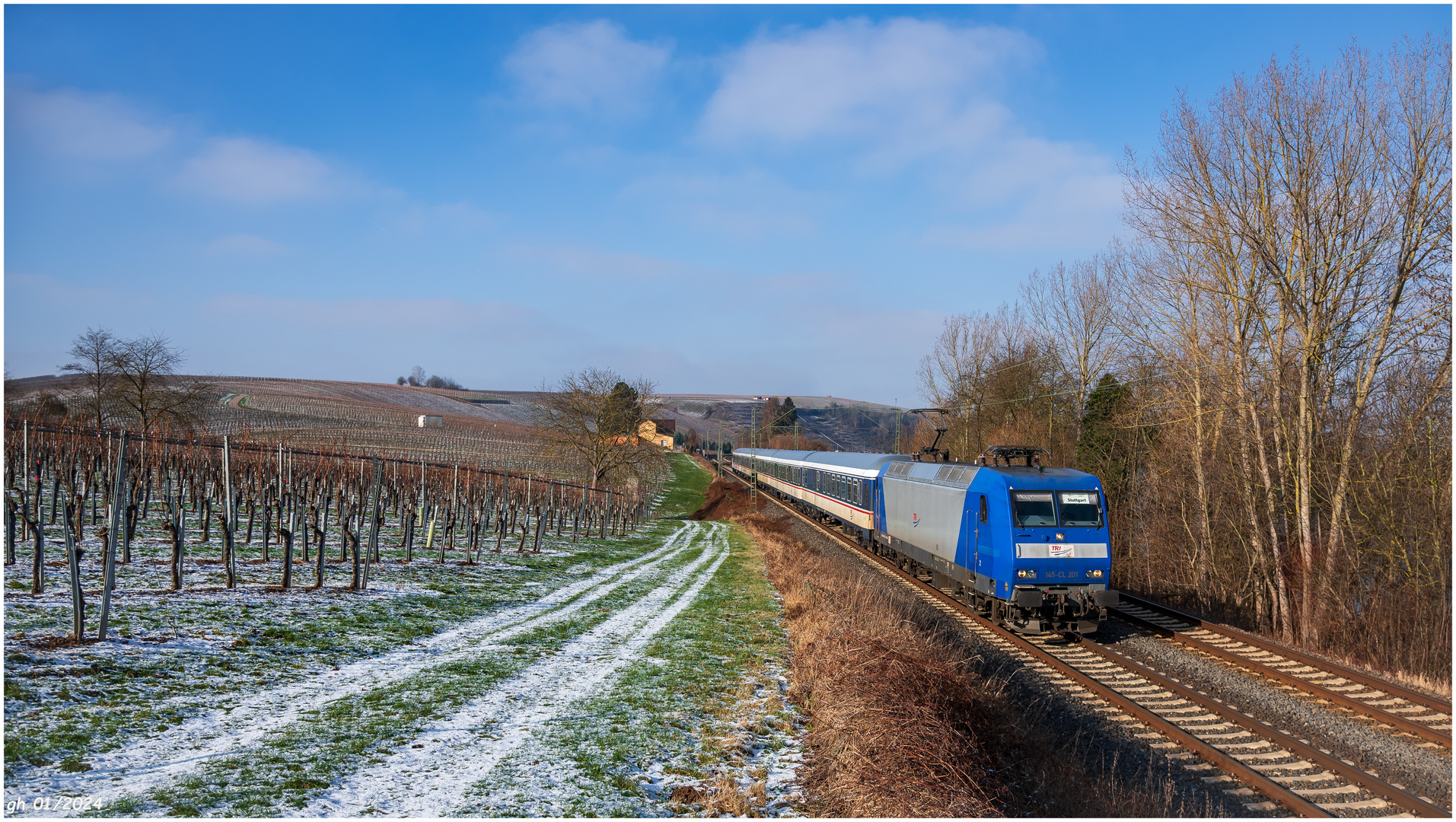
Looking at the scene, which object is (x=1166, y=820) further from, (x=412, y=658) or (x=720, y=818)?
(x=412, y=658)

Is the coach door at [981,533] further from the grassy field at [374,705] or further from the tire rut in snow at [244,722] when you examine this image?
the tire rut in snow at [244,722]

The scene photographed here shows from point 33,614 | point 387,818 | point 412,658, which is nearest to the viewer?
point 387,818

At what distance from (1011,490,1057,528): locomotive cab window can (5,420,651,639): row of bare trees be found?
11.4m

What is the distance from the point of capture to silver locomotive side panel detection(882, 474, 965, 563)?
1688cm

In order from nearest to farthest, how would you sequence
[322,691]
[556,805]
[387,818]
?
[387,818]
[556,805]
[322,691]

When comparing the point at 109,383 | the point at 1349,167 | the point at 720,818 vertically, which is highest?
the point at 1349,167

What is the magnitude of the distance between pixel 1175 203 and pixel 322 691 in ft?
63.3

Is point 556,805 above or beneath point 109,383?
beneath

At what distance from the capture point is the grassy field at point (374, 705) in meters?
5.63

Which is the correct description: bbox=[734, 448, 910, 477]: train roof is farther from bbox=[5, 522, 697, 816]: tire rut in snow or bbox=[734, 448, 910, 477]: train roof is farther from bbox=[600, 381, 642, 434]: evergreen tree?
bbox=[5, 522, 697, 816]: tire rut in snow

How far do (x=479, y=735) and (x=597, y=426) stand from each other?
33371 millimetres

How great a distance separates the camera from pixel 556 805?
579 centimetres

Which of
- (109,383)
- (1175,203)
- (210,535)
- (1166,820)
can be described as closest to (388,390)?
(109,383)

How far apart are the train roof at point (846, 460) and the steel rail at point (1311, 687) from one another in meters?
9.98
